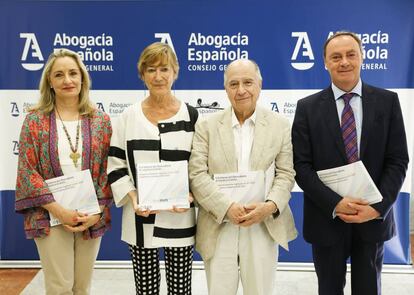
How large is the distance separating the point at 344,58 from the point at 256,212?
85cm

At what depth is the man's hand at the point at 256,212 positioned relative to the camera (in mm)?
1967

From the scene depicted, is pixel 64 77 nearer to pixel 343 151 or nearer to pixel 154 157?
pixel 154 157

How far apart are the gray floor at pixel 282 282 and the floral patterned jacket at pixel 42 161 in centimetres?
137

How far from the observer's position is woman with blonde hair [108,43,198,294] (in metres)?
2.08

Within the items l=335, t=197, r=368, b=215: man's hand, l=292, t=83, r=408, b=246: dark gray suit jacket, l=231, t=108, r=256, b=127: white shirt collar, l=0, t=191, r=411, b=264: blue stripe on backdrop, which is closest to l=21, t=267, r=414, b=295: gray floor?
l=0, t=191, r=411, b=264: blue stripe on backdrop

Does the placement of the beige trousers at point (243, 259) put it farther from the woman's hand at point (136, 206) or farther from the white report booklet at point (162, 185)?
the woman's hand at point (136, 206)

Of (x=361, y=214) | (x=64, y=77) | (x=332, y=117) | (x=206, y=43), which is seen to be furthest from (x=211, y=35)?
(x=361, y=214)

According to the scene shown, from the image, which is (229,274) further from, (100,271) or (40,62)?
(40,62)

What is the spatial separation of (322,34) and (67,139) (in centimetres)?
227

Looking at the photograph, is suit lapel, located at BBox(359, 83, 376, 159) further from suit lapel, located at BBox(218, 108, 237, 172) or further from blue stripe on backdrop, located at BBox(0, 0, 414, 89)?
blue stripe on backdrop, located at BBox(0, 0, 414, 89)

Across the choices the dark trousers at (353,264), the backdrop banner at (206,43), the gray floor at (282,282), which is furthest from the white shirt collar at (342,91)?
the gray floor at (282,282)

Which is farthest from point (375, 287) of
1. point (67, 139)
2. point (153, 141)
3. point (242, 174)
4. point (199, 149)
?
point (67, 139)

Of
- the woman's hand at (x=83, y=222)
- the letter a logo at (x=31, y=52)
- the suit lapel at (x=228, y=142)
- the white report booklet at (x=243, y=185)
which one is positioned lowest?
the woman's hand at (x=83, y=222)

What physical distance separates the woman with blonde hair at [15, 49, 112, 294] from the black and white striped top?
118 millimetres
